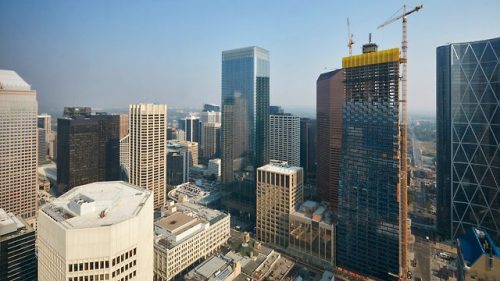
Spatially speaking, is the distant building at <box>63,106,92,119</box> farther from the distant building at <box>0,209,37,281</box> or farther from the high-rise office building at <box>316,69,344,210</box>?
the high-rise office building at <box>316,69,344,210</box>

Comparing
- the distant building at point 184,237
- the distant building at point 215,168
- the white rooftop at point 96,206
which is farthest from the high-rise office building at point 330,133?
the white rooftop at point 96,206

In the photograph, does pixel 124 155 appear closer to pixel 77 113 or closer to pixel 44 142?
pixel 77 113

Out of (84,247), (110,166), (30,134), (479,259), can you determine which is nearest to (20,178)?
(30,134)

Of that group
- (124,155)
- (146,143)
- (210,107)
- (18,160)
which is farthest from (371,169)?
(210,107)

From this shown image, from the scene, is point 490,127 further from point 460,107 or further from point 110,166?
point 110,166

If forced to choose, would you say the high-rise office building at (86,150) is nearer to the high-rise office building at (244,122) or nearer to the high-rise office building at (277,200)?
the high-rise office building at (244,122)
